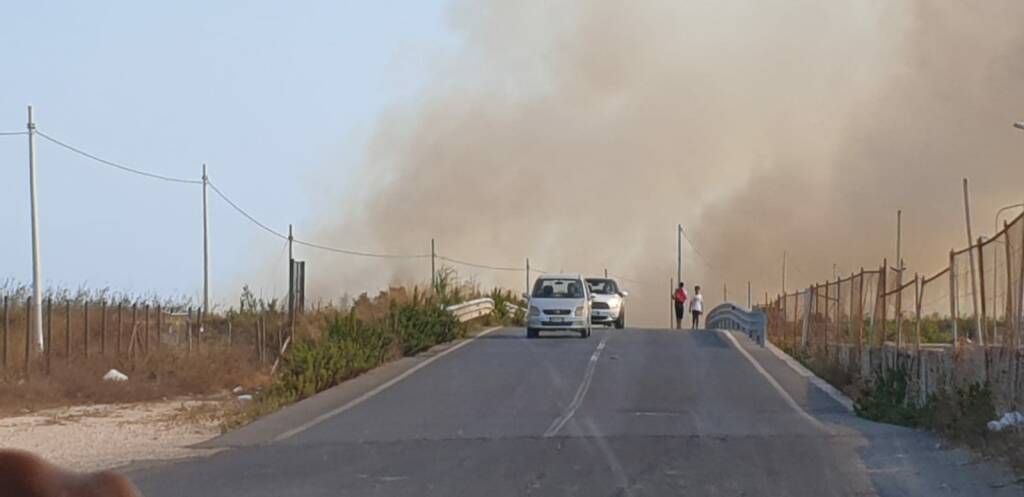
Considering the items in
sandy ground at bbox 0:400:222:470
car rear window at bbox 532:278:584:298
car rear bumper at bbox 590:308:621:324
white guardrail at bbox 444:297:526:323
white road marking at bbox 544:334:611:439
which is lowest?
sandy ground at bbox 0:400:222:470

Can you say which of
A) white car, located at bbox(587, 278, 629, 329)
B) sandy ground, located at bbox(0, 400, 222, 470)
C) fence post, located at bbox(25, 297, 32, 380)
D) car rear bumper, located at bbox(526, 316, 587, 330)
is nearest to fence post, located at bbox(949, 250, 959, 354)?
sandy ground, located at bbox(0, 400, 222, 470)

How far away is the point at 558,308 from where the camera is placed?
40594 millimetres

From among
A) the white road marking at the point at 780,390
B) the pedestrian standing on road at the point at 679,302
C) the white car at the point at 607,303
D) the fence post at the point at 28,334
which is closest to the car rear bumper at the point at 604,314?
the white car at the point at 607,303

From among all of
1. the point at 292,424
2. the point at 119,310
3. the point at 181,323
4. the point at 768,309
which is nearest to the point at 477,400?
the point at 292,424

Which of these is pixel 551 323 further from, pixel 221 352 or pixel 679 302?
pixel 679 302

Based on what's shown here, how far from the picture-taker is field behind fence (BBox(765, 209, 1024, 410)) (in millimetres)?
16672

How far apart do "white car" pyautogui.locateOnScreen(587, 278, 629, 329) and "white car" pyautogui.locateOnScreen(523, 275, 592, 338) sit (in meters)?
7.36

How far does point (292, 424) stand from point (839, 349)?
13045mm

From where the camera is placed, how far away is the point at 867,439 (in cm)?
1783

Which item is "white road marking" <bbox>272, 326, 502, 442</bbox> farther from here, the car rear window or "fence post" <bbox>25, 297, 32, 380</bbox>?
"fence post" <bbox>25, 297, 32, 380</bbox>

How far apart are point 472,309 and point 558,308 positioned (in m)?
5.51

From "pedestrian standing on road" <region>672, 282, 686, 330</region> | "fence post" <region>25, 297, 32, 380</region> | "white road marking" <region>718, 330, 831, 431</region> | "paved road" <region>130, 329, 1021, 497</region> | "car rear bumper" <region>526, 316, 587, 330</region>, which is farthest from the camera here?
"pedestrian standing on road" <region>672, 282, 686, 330</region>

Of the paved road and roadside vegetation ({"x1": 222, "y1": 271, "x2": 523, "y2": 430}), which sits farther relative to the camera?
roadside vegetation ({"x1": 222, "y1": 271, "x2": 523, "y2": 430})

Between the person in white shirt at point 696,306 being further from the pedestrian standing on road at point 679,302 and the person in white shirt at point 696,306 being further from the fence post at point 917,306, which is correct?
the fence post at point 917,306
